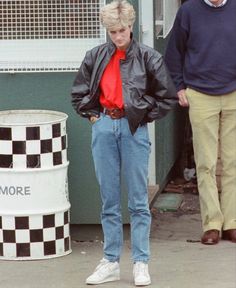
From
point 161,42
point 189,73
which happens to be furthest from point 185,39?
point 161,42

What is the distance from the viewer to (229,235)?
738 cm

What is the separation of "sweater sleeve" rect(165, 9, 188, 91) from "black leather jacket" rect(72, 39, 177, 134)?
3.62 feet

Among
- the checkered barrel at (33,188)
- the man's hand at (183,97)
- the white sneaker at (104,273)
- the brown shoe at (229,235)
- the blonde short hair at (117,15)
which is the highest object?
the blonde short hair at (117,15)

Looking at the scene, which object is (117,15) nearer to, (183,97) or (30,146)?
(30,146)

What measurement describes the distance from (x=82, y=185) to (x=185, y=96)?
3.29 feet

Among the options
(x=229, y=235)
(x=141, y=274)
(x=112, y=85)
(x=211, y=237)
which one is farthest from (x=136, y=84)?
(x=229, y=235)

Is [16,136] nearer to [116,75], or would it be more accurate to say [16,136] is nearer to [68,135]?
[68,135]

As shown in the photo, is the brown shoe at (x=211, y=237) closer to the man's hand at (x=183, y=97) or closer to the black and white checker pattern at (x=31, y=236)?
the man's hand at (x=183, y=97)

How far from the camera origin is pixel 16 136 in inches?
264

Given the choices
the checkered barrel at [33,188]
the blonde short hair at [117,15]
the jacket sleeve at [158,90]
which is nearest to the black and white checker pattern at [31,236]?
the checkered barrel at [33,188]

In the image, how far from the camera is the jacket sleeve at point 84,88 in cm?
615

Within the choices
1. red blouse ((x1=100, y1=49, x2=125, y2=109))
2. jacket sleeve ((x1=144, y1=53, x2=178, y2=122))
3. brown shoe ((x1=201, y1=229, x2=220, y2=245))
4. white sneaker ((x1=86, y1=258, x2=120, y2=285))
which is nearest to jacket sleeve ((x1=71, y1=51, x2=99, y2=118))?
red blouse ((x1=100, y1=49, x2=125, y2=109))

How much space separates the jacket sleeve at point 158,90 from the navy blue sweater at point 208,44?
1033 mm

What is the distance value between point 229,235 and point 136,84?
188 centimetres
